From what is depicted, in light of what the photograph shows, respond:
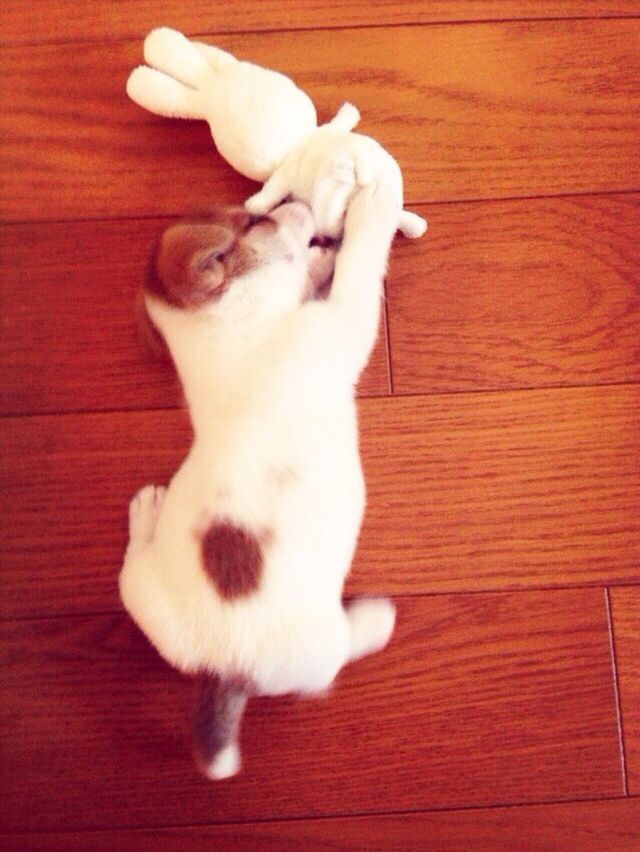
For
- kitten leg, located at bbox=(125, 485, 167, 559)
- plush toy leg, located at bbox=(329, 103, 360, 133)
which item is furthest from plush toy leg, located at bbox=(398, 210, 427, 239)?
kitten leg, located at bbox=(125, 485, 167, 559)

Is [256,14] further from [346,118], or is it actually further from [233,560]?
[233,560]

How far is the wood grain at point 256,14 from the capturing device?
3.79 ft

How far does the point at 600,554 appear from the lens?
3.56 ft

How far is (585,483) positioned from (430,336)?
282mm

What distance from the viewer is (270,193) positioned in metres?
1.01

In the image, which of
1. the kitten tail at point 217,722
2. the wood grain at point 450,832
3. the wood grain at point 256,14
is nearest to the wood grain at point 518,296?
the wood grain at point 256,14

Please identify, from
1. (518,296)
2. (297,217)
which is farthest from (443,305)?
(297,217)

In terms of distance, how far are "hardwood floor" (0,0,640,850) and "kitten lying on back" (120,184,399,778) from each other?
136mm

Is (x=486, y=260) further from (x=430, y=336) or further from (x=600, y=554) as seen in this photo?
(x=600, y=554)

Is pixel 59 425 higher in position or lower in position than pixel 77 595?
higher

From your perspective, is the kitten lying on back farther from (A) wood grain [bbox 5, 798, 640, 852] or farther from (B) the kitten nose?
(A) wood grain [bbox 5, 798, 640, 852]

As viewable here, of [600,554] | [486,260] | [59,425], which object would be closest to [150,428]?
[59,425]

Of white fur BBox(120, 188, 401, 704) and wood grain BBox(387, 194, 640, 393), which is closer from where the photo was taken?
white fur BBox(120, 188, 401, 704)

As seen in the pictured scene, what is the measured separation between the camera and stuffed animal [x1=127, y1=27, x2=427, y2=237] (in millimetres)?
983
